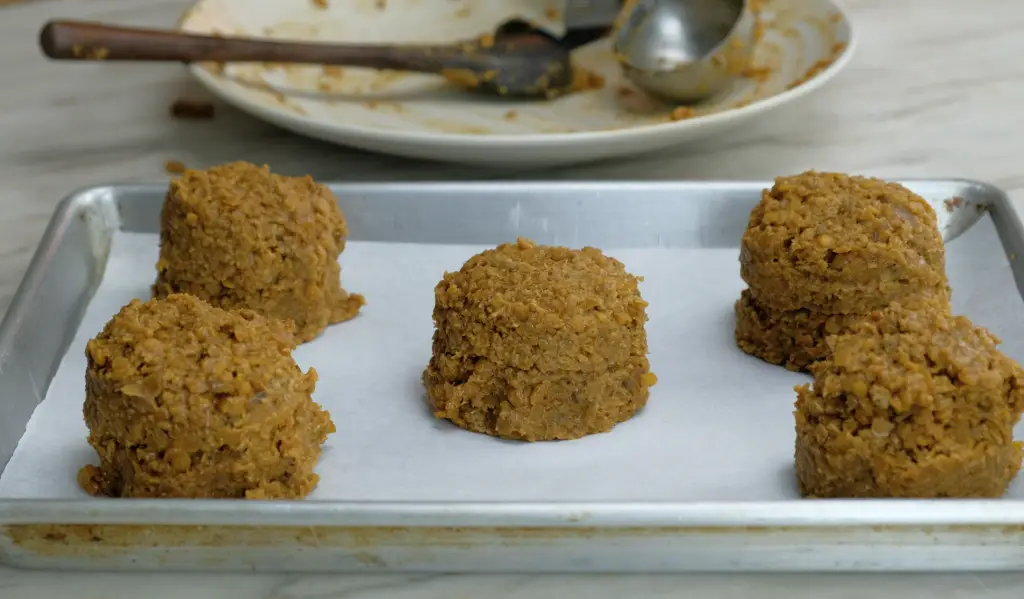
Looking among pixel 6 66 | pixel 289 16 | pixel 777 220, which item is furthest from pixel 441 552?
pixel 6 66

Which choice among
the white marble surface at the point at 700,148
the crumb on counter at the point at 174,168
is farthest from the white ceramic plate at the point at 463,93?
the crumb on counter at the point at 174,168

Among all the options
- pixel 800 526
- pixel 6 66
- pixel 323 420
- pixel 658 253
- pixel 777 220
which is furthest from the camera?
pixel 6 66

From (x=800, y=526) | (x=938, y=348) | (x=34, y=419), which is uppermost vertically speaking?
(x=938, y=348)

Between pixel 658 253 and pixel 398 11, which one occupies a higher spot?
pixel 398 11

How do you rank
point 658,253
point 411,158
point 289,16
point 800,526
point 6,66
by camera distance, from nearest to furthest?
point 800,526
point 658,253
point 411,158
point 289,16
point 6,66

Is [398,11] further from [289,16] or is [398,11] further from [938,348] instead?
[938,348]

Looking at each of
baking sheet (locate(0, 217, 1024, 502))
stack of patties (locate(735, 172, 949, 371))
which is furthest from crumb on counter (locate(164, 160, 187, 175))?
stack of patties (locate(735, 172, 949, 371))
